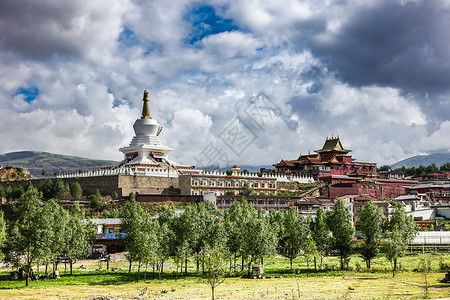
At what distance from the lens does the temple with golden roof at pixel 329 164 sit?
10319 cm

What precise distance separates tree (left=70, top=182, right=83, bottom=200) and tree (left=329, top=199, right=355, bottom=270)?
38540 mm

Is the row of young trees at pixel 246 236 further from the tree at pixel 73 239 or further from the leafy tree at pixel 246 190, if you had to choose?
the leafy tree at pixel 246 190

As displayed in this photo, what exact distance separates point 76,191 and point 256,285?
4274 cm

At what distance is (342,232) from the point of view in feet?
158

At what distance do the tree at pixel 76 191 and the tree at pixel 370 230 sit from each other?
135ft

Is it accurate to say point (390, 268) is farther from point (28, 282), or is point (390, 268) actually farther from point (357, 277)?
point (28, 282)

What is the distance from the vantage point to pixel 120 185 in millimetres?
76438

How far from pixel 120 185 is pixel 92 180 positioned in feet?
16.2

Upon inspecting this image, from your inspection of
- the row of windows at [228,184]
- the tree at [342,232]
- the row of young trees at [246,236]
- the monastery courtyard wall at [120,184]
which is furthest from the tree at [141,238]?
the row of windows at [228,184]

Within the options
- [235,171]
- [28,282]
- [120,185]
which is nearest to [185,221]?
[28,282]

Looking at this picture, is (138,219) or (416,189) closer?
(138,219)

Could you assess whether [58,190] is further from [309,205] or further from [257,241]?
[257,241]

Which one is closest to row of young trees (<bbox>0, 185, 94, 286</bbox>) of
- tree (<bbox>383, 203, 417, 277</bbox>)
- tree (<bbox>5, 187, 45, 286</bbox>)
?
tree (<bbox>5, 187, 45, 286</bbox>)

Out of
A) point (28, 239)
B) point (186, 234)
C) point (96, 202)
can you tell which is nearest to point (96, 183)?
point (96, 202)
